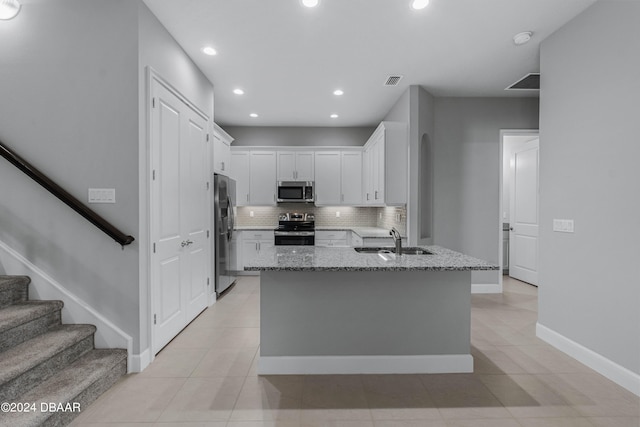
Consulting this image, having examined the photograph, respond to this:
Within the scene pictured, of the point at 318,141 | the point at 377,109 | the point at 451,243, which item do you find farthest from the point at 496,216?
the point at 318,141

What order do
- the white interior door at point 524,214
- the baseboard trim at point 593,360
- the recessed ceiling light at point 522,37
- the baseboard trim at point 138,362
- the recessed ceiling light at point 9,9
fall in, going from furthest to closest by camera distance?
the white interior door at point 524,214 → the recessed ceiling light at point 522,37 → the baseboard trim at point 138,362 → the recessed ceiling light at point 9,9 → the baseboard trim at point 593,360

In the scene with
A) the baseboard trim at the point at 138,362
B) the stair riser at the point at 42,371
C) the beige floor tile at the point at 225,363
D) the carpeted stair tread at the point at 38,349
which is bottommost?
the beige floor tile at the point at 225,363

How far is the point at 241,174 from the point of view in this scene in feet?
20.2

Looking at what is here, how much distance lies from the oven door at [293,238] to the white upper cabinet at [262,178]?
754 mm

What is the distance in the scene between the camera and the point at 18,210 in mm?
2434

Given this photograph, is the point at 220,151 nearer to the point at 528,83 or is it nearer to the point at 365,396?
the point at 365,396

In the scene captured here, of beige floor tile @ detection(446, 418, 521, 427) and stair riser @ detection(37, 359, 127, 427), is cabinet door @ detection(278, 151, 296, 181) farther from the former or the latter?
beige floor tile @ detection(446, 418, 521, 427)

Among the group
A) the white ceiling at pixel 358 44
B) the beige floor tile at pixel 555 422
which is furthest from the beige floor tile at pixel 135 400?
the white ceiling at pixel 358 44

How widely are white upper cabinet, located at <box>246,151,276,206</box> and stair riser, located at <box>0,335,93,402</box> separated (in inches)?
156

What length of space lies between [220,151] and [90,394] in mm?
3532

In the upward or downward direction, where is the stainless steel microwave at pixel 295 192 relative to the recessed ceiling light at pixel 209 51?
downward

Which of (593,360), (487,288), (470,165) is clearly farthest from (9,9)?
(487,288)

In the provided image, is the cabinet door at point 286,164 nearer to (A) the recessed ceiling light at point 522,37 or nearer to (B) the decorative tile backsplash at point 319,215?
(B) the decorative tile backsplash at point 319,215

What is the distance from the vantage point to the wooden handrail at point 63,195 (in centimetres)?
230
